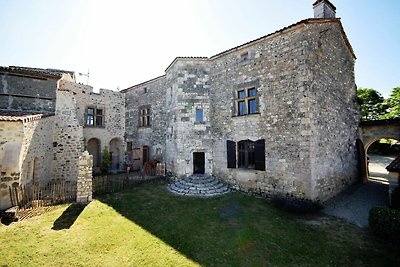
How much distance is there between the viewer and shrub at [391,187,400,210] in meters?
7.47

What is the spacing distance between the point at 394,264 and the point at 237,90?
9.28 metres

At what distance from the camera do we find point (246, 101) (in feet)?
Result: 36.6

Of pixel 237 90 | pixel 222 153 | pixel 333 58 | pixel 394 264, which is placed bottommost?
pixel 394 264

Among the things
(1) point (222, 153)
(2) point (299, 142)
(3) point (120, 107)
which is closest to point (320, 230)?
(2) point (299, 142)

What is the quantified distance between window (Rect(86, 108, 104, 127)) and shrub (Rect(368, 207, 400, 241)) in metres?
18.6

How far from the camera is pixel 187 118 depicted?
1270 centimetres

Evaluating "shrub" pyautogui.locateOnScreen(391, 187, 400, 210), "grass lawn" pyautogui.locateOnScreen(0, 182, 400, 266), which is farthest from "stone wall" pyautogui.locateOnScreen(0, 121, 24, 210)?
"shrub" pyautogui.locateOnScreen(391, 187, 400, 210)

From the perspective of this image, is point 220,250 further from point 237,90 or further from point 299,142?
point 237,90

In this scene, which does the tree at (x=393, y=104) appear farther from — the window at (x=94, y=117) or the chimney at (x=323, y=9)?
the window at (x=94, y=117)

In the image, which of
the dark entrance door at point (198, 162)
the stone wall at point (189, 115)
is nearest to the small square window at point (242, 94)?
the stone wall at point (189, 115)

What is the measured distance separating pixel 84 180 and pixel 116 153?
380 inches

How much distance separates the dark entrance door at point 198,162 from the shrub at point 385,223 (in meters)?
8.84

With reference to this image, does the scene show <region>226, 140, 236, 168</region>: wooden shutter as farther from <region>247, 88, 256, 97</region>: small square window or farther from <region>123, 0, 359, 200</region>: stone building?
<region>247, 88, 256, 97</region>: small square window

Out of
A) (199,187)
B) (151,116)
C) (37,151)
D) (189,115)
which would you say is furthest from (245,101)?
(37,151)
